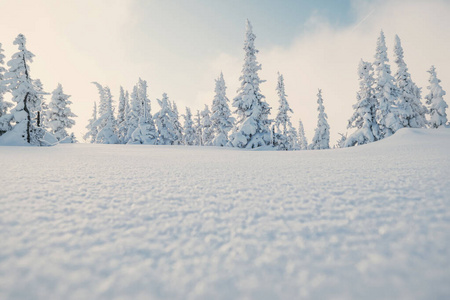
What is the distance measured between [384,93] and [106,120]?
137 ft

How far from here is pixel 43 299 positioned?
4.23 feet

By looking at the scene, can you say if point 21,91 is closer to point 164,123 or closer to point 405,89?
point 164,123

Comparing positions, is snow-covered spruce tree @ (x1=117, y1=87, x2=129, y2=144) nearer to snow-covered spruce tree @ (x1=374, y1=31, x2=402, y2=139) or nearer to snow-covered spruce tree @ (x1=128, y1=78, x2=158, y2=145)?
snow-covered spruce tree @ (x1=128, y1=78, x2=158, y2=145)

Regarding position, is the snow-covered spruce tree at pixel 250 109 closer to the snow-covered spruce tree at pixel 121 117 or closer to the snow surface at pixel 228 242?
the snow surface at pixel 228 242

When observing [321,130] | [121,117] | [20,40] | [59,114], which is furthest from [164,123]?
[321,130]

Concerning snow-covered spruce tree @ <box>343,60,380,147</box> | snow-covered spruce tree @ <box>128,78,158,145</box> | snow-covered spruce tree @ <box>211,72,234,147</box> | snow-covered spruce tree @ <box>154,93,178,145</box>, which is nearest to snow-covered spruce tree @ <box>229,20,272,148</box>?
snow-covered spruce tree @ <box>211,72,234,147</box>

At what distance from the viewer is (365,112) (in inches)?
947

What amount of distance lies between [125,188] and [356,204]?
128 inches

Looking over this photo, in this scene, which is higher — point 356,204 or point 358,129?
point 358,129

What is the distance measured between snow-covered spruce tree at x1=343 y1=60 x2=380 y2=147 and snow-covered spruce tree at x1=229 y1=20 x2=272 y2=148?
33.8ft

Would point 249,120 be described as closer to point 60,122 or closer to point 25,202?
point 25,202

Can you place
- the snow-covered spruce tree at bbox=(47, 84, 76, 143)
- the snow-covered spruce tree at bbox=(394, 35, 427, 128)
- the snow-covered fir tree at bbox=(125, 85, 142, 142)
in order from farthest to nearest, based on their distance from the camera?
1. the snow-covered fir tree at bbox=(125, 85, 142, 142)
2. the snow-covered spruce tree at bbox=(47, 84, 76, 143)
3. the snow-covered spruce tree at bbox=(394, 35, 427, 128)

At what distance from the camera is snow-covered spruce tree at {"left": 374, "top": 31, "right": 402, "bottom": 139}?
23.1m

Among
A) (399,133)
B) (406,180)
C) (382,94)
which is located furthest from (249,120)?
(406,180)
